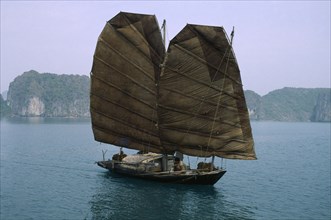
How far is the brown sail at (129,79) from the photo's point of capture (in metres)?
34.2

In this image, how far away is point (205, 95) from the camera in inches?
1272


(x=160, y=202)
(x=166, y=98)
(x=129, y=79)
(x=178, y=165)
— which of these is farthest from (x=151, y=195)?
(x=129, y=79)

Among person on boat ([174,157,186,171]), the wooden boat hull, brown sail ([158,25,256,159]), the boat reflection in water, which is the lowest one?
the boat reflection in water

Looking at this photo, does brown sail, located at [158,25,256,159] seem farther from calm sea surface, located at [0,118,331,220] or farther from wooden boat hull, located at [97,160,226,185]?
calm sea surface, located at [0,118,331,220]

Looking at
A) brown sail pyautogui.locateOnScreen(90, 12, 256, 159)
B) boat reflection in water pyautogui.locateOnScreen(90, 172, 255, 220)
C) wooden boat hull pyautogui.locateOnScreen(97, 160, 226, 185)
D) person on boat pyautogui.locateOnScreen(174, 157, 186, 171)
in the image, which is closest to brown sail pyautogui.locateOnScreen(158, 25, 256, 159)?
brown sail pyautogui.locateOnScreen(90, 12, 256, 159)

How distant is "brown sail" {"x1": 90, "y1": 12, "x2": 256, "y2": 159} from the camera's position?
103 ft

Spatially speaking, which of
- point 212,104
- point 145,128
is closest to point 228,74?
point 212,104

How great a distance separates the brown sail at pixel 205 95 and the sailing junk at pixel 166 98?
8 centimetres

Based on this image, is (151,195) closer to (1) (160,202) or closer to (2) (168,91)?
(1) (160,202)

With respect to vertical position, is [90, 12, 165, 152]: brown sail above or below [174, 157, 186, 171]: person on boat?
above

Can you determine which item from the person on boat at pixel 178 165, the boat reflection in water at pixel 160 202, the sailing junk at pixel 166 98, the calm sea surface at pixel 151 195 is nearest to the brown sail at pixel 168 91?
the sailing junk at pixel 166 98

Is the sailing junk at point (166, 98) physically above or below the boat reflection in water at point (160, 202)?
above

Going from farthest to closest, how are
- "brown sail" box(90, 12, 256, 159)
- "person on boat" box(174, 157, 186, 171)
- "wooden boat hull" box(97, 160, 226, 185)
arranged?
1. "person on boat" box(174, 157, 186, 171)
2. "wooden boat hull" box(97, 160, 226, 185)
3. "brown sail" box(90, 12, 256, 159)

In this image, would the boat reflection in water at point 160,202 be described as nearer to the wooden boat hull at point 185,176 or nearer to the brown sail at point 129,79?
the wooden boat hull at point 185,176
